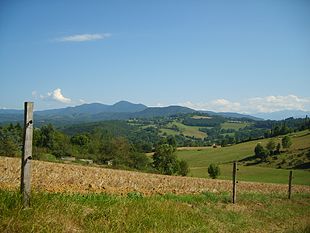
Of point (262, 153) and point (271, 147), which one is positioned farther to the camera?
point (271, 147)

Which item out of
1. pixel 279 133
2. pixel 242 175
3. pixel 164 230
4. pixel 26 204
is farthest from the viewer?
pixel 279 133

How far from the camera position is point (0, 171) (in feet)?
66.3

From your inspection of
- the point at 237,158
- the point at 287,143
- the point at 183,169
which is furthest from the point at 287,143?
the point at 183,169

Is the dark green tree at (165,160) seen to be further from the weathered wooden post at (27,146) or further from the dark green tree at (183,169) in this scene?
the weathered wooden post at (27,146)

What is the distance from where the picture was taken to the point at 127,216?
8945 mm

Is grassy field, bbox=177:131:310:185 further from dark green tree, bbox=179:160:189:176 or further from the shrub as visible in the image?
dark green tree, bbox=179:160:189:176

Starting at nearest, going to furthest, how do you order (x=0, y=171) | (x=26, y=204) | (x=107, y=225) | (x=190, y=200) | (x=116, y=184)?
1. (x=26, y=204)
2. (x=107, y=225)
3. (x=190, y=200)
4. (x=0, y=171)
5. (x=116, y=184)

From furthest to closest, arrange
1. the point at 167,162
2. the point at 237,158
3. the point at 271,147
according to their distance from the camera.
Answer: the point at 237,158, the point at 271,147, the point at 167,162

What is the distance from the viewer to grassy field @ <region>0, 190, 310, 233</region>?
6.71 m

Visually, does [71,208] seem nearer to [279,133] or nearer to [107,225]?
[107,225]

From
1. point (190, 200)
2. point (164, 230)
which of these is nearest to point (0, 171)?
point (190, 200)

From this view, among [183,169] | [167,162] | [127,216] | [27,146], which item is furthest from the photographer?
[167,162]

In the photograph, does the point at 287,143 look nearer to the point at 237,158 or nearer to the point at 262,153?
the point at 262,153

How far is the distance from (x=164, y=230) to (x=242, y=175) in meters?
80.0
